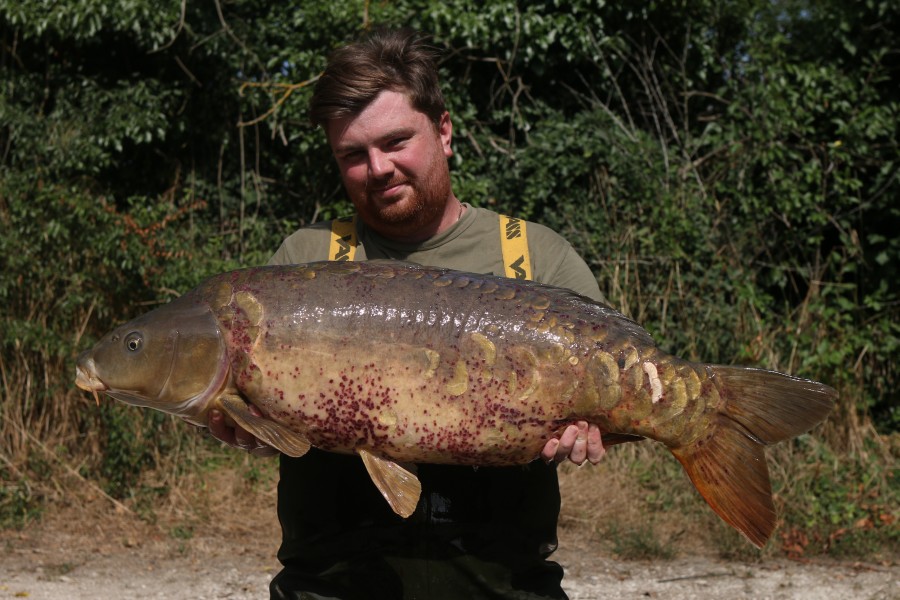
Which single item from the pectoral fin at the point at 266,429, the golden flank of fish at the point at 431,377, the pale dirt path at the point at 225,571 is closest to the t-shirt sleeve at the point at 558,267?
the golden flank of fish at the point at 431,377

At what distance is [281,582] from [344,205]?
624cm

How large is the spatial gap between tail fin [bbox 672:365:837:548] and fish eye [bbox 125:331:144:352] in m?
1.64

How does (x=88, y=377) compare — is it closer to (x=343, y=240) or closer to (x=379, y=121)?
(x=343, y=240)

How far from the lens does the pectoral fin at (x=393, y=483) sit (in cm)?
261

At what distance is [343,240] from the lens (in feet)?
10.6

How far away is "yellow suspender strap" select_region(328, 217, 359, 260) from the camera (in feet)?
10.4

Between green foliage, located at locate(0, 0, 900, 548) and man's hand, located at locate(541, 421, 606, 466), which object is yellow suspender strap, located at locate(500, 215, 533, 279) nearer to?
man's hand, located at locate(541, 421, 606, 466)

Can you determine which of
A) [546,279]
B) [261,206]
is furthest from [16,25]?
[546,279]

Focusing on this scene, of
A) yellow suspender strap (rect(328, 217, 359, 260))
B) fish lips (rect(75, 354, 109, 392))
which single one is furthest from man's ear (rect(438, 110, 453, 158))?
fish lips (rect(75, 354, 109, 392))

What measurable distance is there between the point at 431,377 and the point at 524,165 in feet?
20.0

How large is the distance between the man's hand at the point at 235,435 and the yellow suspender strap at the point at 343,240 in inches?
28.7

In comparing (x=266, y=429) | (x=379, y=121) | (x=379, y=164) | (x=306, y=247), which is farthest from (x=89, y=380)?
(x=379, y=121)

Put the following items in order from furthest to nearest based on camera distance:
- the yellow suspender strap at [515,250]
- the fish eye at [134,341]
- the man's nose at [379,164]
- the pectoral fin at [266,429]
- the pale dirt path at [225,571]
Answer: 1. the pale dirt path at [225,571]
2. the yellow suspender strap at [515,250]
3. the man's nose at [379,164]
4. the fish eye at [134,341]
5. the pectoral fin at [266,429]

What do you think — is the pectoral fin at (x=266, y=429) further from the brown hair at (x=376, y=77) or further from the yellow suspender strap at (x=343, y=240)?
the brown hair at (x=376, y=77)
